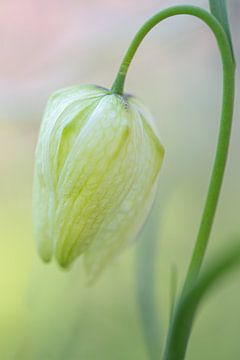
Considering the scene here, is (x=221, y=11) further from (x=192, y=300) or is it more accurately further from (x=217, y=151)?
(x=192, y=300)

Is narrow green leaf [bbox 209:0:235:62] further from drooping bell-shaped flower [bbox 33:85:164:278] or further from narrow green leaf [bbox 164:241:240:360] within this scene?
narrow green leaf [bbox 164:241:240:360]

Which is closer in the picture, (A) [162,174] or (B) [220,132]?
(B) [220,132]

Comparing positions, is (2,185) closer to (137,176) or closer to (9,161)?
(9,161)

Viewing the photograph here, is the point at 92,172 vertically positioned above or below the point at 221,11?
below

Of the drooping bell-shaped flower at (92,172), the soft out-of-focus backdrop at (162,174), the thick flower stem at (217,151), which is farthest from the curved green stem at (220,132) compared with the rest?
the soft out-of-focus backdrop at (162,174)

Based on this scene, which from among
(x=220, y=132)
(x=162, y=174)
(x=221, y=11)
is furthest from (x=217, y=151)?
(x=162, y=174)

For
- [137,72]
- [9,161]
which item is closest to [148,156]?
[9,161]

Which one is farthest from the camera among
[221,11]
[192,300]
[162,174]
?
[162,174]
